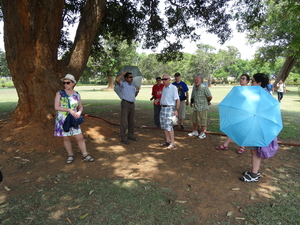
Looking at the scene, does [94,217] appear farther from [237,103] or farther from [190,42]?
[190,42]

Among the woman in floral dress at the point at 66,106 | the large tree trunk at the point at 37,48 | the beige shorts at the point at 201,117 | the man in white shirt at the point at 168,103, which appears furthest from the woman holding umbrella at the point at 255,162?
the large tree trunk at the point at 37,48

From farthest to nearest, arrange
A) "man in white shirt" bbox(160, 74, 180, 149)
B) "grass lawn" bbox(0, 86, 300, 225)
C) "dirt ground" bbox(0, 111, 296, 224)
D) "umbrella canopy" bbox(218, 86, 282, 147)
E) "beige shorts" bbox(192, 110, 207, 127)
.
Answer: "beige shorts" bbox(192, 110, 207, 127) → "man in white shirt" bbox(160, 74, 180, 149) → "dirt ground" bbox(0, 111, 296, 224) → "umbrella canopy" bbox(218, 86, 282, 147) → "grass lawn" bbox(0, 86, 300, 225)

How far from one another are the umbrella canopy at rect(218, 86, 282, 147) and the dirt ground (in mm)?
947

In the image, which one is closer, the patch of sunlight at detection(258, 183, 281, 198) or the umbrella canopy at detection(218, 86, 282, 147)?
the umbrella canopy at detection(218, 86, 282, 147)

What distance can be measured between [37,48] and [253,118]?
18.1 ft

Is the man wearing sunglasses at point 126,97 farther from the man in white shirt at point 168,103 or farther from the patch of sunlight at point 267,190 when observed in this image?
the patch of sunlight at point 267,190

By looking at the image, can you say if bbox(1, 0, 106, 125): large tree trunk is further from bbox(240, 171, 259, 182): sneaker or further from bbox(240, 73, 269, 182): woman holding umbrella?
bbox(240, 171, 259, 182): sneaker

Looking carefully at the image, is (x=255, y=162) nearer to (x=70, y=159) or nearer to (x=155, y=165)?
(x=155, y=165)

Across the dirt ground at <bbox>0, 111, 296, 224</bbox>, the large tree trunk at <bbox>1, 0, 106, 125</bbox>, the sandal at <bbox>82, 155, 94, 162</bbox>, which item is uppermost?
the large tree trunk at <bbox>1, 0, 106, 125</bbox>

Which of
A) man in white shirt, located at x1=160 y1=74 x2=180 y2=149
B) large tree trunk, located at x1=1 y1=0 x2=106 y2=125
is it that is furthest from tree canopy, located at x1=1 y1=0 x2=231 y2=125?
man in white shirt, located at x1=160 y1=74 x2=180 y2=149

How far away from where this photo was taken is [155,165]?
15.1ft

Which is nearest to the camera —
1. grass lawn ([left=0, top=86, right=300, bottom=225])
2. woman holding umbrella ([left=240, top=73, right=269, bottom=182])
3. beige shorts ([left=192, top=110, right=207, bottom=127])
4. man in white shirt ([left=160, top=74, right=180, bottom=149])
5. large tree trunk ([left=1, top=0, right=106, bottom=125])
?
grass lawn ([left=0, top=86, right=300, bottom=225])

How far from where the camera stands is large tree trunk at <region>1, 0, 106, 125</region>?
18.3ft

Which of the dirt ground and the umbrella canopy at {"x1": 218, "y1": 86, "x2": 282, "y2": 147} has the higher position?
the umbrella canopy at {"x1": 218, "y1": 86, "x2": 282, "y2": 147}
